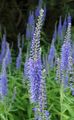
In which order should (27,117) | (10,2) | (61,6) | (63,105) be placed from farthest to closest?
(10,2) → (61,6) → (27,117) → (63,105)

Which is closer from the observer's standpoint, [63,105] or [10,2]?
[63,105]

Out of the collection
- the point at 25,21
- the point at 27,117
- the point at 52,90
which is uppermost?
the point at 25,21

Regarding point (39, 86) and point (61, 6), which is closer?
point (39, 86)

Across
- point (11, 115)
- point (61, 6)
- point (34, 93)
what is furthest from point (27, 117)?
point (61, 6)

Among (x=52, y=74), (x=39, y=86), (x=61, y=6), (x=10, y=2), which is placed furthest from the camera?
(x=10, y=2)

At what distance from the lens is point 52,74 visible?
6.16 m

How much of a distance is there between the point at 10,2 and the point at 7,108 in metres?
4.42

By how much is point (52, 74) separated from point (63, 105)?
132 centimetres

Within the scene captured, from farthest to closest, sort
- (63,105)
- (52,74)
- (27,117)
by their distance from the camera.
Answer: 1. (52,74)
2. (27,117)
3. (63,105)

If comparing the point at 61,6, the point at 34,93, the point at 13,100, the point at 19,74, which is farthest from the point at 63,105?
the point at 61,6

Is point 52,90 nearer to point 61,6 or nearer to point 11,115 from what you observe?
point 11,115

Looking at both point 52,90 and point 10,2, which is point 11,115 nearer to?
point 52,90

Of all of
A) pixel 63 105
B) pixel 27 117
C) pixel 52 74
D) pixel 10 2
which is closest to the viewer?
pixel 63 105

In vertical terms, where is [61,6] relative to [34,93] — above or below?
above
